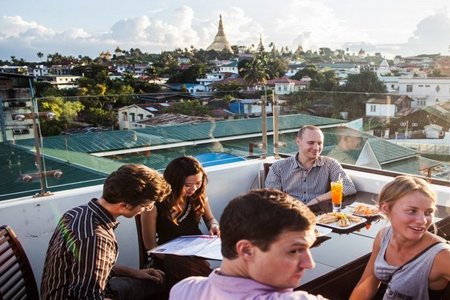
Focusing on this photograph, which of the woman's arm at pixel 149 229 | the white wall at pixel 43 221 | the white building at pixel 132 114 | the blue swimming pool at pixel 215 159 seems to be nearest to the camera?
the woman's arm at pixel 149 229

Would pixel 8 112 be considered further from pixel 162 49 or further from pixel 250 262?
pixel 162 49

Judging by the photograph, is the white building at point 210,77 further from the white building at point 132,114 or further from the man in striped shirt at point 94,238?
the man in striped shirt at point 94,238

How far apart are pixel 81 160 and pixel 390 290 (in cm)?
257

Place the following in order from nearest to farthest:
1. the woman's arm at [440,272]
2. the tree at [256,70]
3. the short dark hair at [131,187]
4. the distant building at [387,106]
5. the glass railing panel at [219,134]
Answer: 1. the woman's arm at [440,272]
2. the short dark hair at [131,187]
3. the glass railing panel at [219,134]
4. the distant building at [387,106]
5. the tree at [256,70]

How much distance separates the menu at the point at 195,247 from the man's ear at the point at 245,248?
77 centimetres

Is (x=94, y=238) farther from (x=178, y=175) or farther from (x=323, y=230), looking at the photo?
(x=323, y=230)

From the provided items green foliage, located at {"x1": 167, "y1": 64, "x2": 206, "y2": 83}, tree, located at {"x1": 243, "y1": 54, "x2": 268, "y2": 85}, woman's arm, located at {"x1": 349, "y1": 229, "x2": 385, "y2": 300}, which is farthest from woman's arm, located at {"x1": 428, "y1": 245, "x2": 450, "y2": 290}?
green foliage, located at {"x1": 167, "y1": 64, "x2": 206, "y2": 83}

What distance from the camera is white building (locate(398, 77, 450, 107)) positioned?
3.35 meters

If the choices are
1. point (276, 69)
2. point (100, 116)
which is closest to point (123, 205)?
point (100, 116)

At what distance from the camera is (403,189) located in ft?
4.92

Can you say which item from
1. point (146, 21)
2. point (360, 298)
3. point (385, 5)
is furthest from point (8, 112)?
point (146, 21)

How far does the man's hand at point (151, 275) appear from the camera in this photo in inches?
76.4

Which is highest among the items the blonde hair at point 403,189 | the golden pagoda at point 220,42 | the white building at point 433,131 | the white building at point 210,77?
the golden pagoda at point 220,42

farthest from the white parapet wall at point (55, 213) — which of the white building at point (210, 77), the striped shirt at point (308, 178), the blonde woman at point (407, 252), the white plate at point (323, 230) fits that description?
the white building at point (210, 77)
